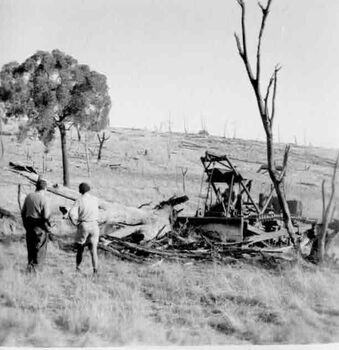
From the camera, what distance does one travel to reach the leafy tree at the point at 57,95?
57.8 feet

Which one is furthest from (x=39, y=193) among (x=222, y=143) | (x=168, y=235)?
(x=222, y=143)

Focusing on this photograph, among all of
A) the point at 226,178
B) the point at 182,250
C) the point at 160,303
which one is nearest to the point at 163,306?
the point at 160,303

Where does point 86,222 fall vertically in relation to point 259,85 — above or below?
below

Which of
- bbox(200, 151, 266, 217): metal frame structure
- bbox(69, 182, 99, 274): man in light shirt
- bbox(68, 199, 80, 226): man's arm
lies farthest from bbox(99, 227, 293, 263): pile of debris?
bbox(68, 199, 80, 226): man's arm

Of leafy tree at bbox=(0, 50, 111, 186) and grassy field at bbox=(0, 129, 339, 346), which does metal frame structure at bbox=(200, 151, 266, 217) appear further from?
leafy tree at bbox=(0, 50, 111, 186)

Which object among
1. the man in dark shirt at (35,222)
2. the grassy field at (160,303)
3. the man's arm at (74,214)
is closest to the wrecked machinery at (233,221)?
the grassy field at (160,303)

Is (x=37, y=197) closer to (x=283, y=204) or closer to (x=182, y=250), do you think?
(x=182, y=250)

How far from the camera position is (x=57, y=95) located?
19234 millimetres

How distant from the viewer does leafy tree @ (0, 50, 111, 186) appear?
1762cm

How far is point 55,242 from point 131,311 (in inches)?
200

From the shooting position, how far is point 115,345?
5.00 metres

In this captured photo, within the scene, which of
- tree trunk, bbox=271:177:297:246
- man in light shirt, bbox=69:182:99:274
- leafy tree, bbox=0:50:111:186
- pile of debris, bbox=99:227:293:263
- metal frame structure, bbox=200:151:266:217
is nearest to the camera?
man in light shirt, bbox=69:182:99:274

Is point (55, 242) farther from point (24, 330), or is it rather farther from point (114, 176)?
point (114, 176)

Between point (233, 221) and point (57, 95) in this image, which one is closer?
point (233, 221)
